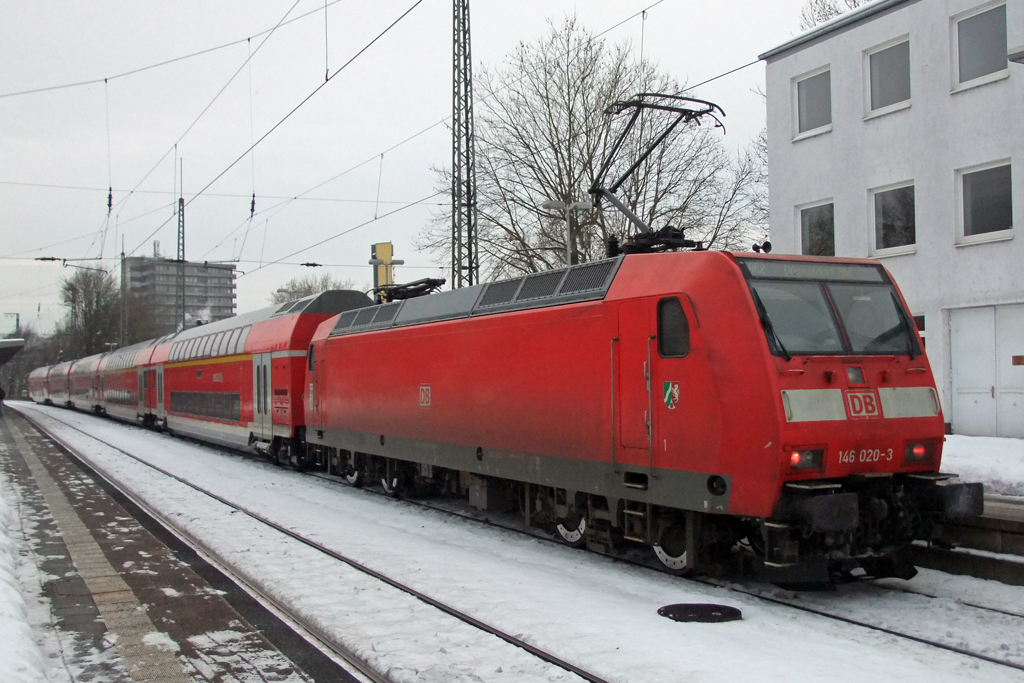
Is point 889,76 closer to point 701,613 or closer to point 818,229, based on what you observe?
point 818,229

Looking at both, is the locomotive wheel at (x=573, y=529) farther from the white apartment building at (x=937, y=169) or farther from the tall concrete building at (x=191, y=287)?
the tall concrete building at (x=191, y=287)

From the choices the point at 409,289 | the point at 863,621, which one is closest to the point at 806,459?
the point at 863,621

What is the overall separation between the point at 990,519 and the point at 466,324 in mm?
6026

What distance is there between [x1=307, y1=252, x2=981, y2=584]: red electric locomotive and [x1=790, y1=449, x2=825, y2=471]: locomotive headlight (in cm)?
1

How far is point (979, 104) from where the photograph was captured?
54.3ft

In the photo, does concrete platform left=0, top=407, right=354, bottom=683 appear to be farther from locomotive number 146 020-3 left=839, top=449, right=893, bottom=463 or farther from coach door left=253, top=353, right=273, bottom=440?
coach door left=253, top=353, right=273, bottom=440

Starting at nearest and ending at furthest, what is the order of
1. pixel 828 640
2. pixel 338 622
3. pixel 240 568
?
pixel 828 640 < pixel 338 622 < pixel 240 568

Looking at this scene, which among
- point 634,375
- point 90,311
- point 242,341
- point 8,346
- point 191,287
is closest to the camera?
point 634,375

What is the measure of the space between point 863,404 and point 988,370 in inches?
431

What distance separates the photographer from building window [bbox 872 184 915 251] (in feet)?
59.0

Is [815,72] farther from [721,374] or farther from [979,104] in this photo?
[721,374]

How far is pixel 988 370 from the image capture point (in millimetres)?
16594

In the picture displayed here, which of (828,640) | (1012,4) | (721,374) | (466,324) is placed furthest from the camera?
(1012,4)

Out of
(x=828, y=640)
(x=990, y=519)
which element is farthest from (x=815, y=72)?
(x=828, y=640)
